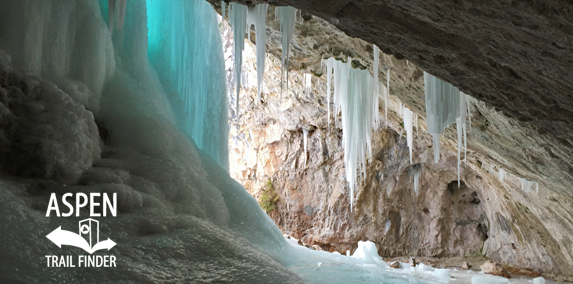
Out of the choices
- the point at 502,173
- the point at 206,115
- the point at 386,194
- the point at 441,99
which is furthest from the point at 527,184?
the point at 386,194

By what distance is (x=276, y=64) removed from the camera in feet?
24.4

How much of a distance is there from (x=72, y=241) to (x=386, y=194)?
393 inches

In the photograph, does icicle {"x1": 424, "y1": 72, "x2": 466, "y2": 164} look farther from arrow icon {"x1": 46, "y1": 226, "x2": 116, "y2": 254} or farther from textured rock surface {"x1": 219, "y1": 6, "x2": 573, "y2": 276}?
arrow icon {"x1": 46, "y1": 226, "x2": 116, "y2": 254}

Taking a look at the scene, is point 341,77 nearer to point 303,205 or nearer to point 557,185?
point 557,185

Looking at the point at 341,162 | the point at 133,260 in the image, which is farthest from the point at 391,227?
the point at 133,260

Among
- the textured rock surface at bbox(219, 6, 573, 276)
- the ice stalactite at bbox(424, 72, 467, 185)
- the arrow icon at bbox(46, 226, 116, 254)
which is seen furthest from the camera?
the textured rock surface at bbox(219, 6, 573, 276)

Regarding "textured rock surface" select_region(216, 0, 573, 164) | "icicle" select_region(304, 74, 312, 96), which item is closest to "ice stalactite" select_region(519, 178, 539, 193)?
"textured rock surface" select_region(216, 0, 573, 164)

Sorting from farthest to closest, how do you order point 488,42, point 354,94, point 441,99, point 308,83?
point 308,83
point 354,94
point 441,99
point 488,42

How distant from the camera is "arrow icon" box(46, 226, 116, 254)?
6.56 feet

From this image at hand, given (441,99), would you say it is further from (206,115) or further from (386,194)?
(386,194)

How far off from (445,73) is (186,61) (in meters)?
3.37

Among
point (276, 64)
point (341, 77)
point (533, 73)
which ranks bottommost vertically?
point (533, 73)

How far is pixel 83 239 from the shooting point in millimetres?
2105

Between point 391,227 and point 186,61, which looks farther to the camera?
point 391,227
